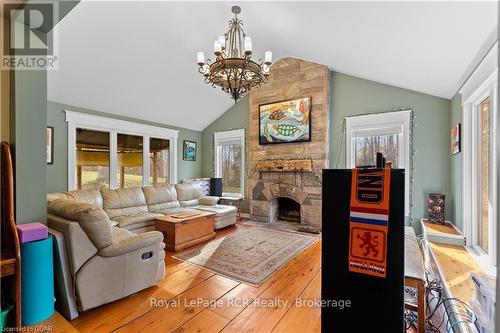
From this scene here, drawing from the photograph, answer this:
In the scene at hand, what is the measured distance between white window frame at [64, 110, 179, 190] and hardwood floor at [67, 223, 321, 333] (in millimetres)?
3069

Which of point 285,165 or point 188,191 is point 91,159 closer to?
point 188,191

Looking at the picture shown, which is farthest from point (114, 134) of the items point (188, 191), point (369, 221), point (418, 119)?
point (418, 119)

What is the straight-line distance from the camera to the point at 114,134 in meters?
4.89

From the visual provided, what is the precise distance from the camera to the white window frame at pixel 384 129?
4078 millimetres

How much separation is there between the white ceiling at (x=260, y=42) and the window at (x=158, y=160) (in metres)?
0.95

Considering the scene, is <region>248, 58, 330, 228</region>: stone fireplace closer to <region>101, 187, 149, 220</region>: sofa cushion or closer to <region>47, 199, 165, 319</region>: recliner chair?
<region>101, 187, 149, 220</region>: sofa cushion

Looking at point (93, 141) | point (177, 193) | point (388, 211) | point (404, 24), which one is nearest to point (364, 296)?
point (388, 211)

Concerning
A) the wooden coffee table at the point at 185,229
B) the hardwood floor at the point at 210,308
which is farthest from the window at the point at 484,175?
the wooden coffee table at the point at 185,229

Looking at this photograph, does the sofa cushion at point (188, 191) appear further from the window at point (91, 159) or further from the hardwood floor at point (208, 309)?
the hardwood floor at point (208, 309)

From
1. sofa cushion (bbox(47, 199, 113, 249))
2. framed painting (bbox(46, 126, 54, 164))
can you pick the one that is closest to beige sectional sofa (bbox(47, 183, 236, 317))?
sofa cushion (bbox(47, 199, 113, 249))

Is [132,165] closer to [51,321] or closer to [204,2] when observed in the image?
[204,2]

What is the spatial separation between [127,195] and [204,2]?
353cm

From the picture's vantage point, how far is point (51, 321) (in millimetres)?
1591

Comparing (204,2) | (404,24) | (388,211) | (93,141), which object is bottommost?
(388,211)
